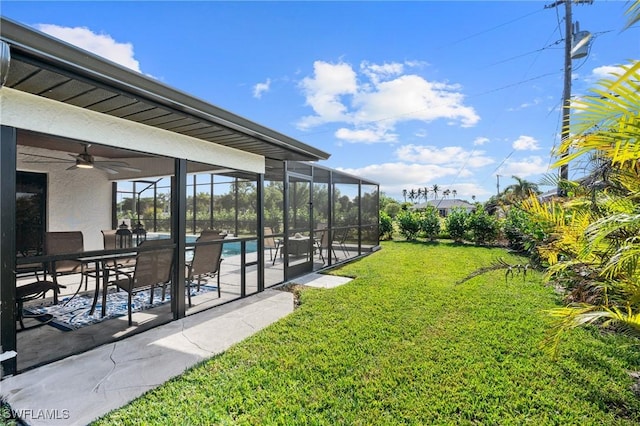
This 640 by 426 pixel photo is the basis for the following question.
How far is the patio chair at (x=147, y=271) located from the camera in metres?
4.05

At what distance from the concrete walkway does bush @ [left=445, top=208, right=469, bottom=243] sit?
37.3 ft

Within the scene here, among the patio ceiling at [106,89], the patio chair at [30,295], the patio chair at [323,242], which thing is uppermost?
the patio ceiling at [106,89]

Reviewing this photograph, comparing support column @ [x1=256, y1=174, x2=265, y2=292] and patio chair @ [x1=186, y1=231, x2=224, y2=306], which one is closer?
patio chair @ [x1=186, y1=231, x2=224, y2=306]

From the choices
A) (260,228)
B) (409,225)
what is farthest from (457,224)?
(260,228)

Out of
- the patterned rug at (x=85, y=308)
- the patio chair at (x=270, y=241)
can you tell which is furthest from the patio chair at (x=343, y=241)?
the patterned rug at (x=85, y=308)

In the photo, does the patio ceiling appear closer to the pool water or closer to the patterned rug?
the pool water

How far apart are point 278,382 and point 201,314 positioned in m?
2.27

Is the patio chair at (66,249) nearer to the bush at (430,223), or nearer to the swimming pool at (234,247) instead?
the swimming pool at (234,247)

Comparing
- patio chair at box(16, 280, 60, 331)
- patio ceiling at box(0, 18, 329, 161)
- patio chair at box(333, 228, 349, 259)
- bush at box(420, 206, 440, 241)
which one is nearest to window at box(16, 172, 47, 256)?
patio chair at box(16, 280, 60, 331)

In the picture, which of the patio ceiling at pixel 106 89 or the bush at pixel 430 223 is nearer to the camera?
the patio ceiling at pixel 106 89

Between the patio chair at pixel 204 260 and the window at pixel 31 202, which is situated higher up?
the window at pixel 31 202

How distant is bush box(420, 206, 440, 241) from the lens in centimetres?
1422

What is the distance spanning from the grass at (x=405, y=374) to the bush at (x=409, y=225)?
382 inches

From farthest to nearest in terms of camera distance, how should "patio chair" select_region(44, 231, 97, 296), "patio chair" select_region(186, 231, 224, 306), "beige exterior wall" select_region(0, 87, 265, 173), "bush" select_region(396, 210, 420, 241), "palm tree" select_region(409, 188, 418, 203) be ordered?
"palm tree" select_region(409, 188, 418, 203), "bush" select_region(396, 210, 420, 241), "patio chair" select_region(186, 231, 224, 306), "patio chair" select_region(44, 231, 97, 296), "beige exterior wall" select_region(0, 87, 265, 173)
